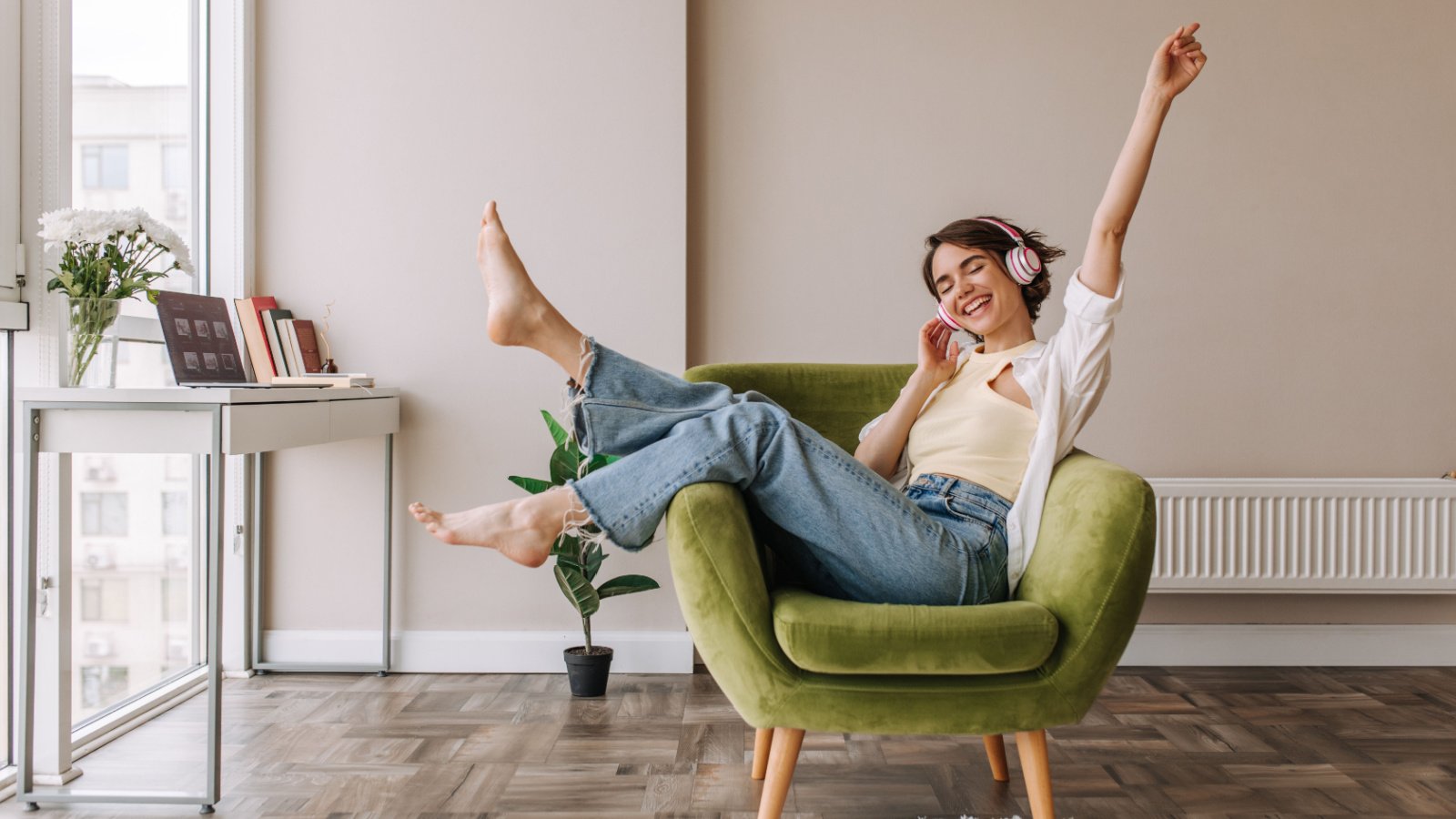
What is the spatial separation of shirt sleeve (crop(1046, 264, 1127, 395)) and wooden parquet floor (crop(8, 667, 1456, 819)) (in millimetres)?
769

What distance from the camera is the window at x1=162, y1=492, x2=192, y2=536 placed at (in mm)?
2615

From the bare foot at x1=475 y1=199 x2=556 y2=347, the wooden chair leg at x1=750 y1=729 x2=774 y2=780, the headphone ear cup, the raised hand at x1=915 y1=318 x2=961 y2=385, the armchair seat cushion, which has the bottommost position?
the wooden chair leg at x1=750 y1=729 x2=774 y2=780

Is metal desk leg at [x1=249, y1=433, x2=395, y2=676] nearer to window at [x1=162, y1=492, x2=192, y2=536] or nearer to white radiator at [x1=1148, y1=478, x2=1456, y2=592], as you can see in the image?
window at [x1=162, y1=492, x2=192, y2=536]

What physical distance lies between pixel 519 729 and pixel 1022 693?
49.5 inches

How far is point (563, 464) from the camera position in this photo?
2.65m

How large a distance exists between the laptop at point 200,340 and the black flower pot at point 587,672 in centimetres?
100

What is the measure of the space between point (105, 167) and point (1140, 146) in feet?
7.06

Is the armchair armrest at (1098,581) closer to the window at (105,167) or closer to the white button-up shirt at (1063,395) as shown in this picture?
the white button-up shirt at (1063,395)

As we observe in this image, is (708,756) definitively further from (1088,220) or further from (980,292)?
(1088,220)

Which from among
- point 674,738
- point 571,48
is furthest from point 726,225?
point 674,738

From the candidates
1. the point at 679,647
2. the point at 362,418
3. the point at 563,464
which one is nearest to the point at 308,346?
the point at 362,418

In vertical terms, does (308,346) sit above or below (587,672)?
above

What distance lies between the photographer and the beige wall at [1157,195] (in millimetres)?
2965

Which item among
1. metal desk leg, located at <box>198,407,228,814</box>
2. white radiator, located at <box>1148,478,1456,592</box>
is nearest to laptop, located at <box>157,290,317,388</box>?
metal desk leg, located at <box>198,407,228,814</box>
